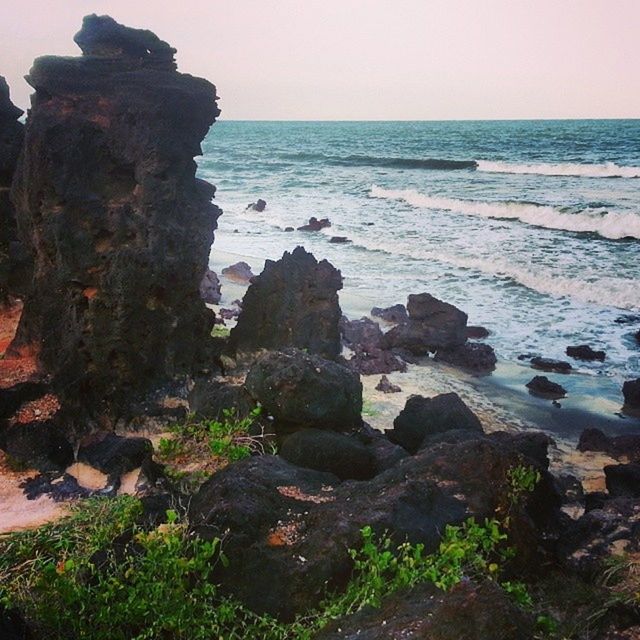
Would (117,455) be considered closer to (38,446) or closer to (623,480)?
(38,446)

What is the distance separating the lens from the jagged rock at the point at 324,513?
3783 mm

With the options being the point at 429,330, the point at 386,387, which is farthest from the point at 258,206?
the point at 386,387

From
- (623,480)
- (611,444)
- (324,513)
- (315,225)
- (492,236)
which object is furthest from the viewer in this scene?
(315,225)

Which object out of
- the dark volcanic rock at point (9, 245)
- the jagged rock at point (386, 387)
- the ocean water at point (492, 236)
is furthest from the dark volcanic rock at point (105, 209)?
the ocean water at point (492, 236)

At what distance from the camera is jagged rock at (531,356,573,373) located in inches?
428

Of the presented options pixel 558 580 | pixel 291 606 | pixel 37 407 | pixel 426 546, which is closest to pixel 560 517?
pixel 558 580

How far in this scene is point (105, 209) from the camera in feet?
21.0

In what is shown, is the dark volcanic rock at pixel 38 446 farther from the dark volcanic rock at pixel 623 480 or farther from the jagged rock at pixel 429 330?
the jagged rock at pixel 429 330

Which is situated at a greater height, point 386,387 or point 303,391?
point 303,391

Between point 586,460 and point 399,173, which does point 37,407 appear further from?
point 399,173

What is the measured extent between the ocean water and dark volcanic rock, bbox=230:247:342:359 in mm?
4149

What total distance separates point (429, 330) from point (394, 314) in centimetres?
168

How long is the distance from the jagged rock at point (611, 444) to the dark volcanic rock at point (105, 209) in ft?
17.5

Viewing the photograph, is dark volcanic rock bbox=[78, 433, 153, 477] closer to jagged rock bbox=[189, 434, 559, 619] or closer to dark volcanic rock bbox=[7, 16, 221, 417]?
dark volcanic rock bbox=[7, 16, 221, 417]
